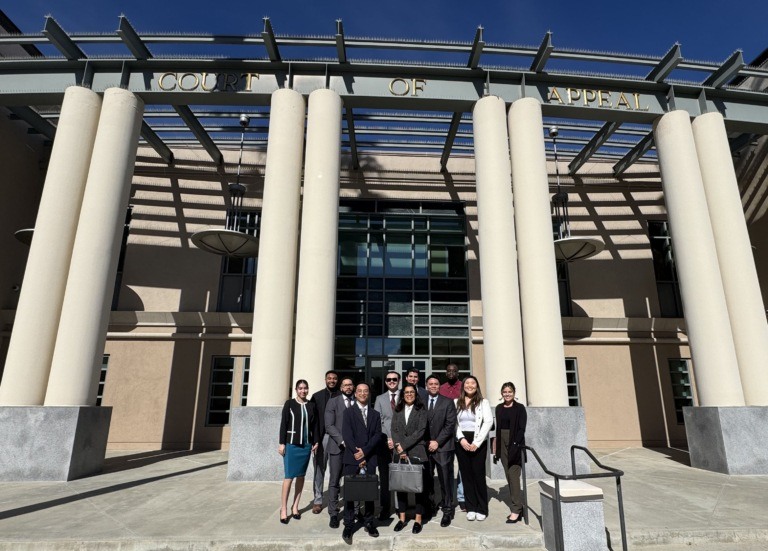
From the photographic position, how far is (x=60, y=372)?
9289mm

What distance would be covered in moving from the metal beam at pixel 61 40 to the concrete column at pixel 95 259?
1.54 meters

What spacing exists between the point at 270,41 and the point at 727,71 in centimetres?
1182

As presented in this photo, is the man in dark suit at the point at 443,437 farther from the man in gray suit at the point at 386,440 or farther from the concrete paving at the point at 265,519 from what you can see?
the man in gray suit at the point at 386,440

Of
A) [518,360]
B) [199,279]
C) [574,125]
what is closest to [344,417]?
[518,360]

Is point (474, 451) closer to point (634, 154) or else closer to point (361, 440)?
point (361, 440)

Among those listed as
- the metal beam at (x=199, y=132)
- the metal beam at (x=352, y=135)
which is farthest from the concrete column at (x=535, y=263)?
the metal beam at (x=199, y=132)

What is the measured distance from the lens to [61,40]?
36.1 ft

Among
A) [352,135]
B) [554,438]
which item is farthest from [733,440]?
[352,135]

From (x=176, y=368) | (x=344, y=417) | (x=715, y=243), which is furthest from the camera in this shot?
(x=176, y=368)

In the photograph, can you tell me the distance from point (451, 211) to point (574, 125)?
501cm

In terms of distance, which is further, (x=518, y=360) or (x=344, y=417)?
(x=518, y=360)

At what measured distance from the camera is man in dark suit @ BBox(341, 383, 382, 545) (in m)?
5.48

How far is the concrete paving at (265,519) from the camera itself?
5203 mm

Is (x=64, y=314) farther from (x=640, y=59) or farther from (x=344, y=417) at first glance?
(x=640, y=59)
